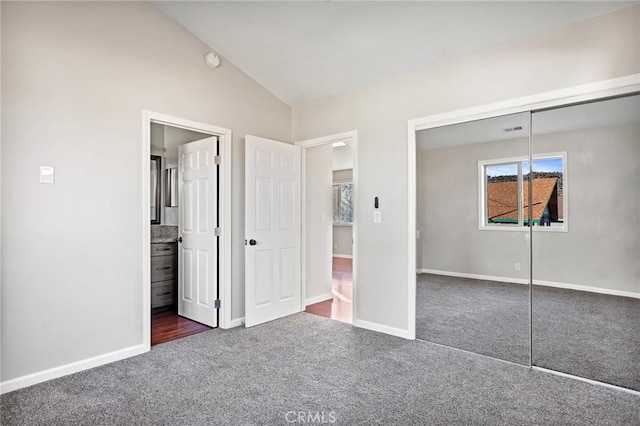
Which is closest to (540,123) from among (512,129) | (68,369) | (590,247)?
(512,129)

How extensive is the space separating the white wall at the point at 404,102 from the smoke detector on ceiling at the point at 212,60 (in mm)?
1156

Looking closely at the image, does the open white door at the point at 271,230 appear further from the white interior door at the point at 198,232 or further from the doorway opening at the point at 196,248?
the white interior door at the point at 198,232

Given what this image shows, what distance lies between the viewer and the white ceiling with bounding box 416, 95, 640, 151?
8.65 ft

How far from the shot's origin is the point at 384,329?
373 centimetres

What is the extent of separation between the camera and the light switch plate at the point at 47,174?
2684 mm

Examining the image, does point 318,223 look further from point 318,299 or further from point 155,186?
point 155,186

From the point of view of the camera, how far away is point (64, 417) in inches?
87.4

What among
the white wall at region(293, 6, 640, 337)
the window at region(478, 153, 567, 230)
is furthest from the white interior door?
the window at region(478, 153, 567, 230)

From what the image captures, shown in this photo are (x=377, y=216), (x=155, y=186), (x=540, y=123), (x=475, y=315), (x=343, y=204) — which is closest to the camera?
(x=540, y=123)

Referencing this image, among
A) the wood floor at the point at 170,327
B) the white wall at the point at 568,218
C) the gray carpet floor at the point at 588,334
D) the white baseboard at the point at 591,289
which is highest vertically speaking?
the white wall at the point at 568,218

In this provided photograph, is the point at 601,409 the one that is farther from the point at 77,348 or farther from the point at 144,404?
the point at 77,348

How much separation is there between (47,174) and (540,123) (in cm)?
379

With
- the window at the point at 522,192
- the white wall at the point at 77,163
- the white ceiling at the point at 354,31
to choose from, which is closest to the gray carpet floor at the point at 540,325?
the window at the point at 522,192

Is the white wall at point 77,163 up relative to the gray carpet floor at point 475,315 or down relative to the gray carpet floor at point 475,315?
up
